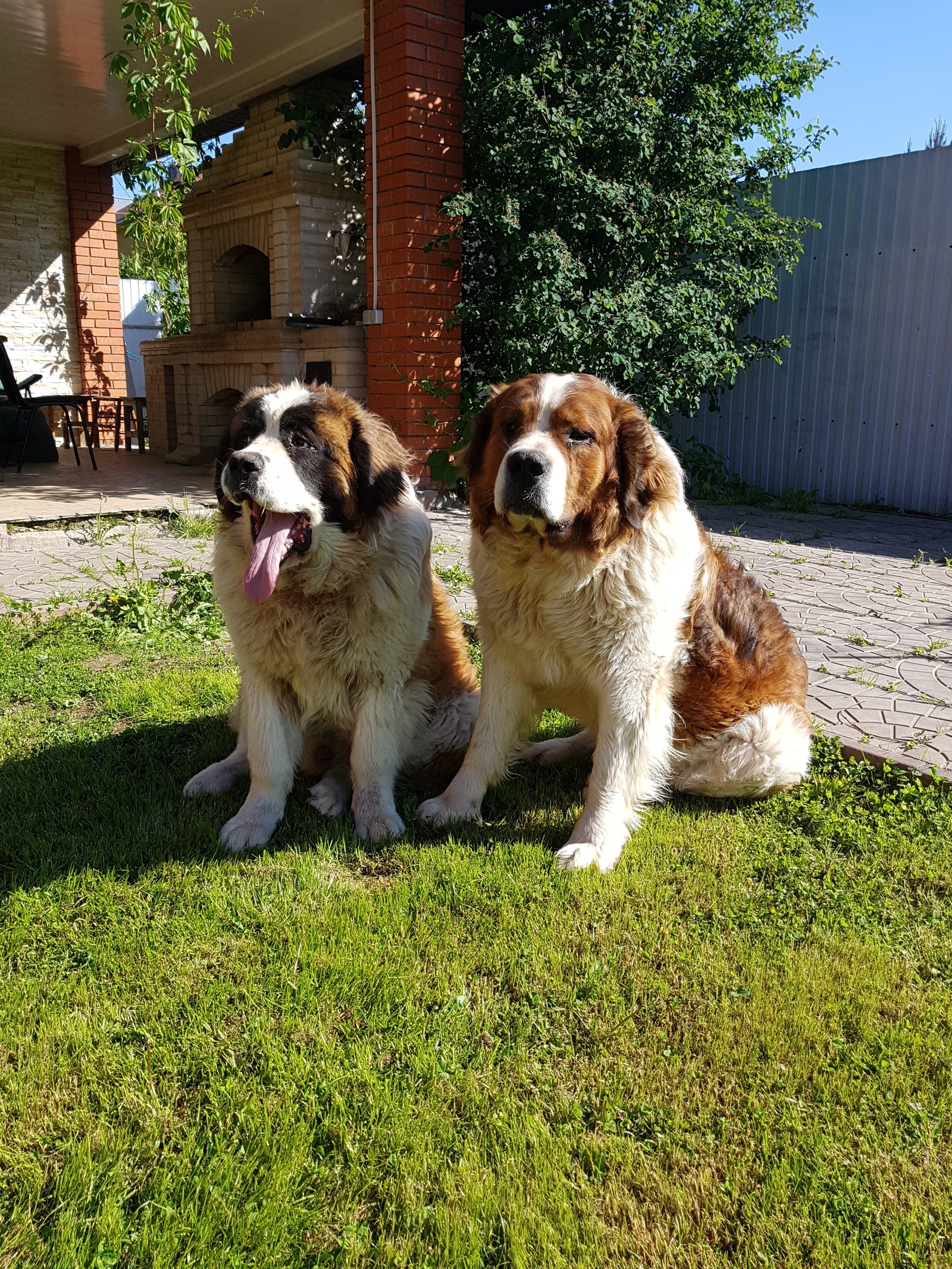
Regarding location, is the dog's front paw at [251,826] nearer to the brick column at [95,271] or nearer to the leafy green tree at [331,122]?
the leafy green tree at [331,122]

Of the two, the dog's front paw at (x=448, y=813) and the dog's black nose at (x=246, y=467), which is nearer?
the dog's black nose at (x=246, y=467)

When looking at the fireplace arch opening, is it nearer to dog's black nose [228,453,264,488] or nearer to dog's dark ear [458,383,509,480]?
dog's dark ear [458,383,509,480]

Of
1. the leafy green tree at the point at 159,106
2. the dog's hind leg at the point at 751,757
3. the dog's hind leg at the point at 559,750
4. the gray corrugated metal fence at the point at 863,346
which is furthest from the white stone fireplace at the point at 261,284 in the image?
the dog's hind leg at the point at 751,757

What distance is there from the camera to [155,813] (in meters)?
3.30

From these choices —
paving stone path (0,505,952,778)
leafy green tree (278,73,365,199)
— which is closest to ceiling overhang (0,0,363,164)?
leafy green tree (278,73,365,199)

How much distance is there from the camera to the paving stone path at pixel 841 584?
13.9ft

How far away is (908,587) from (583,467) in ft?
15.6

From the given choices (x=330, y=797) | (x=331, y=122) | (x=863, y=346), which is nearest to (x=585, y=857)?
(x=330, y=797)

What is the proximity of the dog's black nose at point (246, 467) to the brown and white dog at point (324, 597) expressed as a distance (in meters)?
0.09

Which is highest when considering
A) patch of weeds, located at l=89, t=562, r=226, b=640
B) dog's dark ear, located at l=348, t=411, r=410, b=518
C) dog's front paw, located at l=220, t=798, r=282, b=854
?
dog's dark ear, located at l=348, t=411, r=410, b=518

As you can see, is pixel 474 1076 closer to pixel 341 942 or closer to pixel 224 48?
pixel 341 942

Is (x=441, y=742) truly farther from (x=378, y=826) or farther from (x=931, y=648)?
(x=931, y=648)

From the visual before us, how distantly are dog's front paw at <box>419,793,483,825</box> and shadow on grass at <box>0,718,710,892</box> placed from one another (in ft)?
0.10

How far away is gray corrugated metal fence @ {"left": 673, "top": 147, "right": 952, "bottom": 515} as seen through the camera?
395 inches
